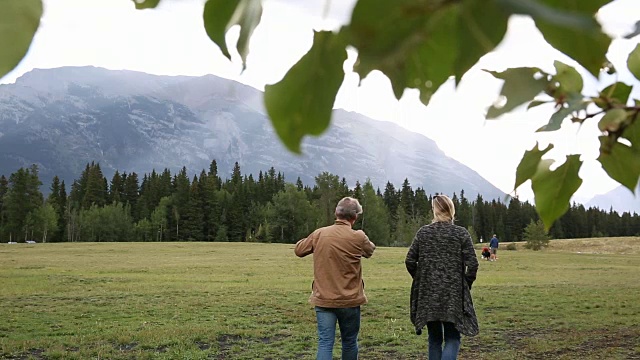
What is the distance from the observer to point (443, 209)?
4801mm

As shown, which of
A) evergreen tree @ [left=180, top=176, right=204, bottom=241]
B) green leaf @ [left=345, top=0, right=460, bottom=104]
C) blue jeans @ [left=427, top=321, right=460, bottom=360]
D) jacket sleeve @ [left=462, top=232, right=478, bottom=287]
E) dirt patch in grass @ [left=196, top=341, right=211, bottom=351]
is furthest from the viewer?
evergreen tree @ [left=180, top=176, right=204, bottom=241]

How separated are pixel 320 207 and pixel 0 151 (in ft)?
579

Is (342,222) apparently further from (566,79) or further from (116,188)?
(116,188)

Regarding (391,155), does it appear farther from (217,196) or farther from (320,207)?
(217,196)

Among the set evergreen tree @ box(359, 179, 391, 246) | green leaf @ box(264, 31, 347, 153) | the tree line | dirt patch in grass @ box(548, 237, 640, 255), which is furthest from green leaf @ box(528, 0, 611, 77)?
evergreen tree @ box(359, 179, 391, 246)

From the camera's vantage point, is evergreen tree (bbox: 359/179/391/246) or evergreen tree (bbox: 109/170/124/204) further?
evergreen tree (bbox: 109/170/124/204)

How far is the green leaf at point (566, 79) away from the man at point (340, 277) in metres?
4.40

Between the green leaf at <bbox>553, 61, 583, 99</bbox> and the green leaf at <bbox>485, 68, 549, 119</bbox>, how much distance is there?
7cm

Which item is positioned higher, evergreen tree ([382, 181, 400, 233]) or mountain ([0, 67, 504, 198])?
evergreen tree ([382, 181, 400, 233])

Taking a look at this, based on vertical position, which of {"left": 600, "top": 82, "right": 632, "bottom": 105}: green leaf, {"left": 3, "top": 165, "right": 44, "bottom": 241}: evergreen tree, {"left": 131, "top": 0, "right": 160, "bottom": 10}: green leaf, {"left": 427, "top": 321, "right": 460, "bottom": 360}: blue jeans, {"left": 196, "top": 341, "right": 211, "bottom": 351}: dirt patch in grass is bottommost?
{"left": 196, "top": 341, "right": 211, "bottom": 351}: dirt patch in grass

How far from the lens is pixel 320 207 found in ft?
213

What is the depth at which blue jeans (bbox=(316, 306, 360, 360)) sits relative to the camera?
500 cm

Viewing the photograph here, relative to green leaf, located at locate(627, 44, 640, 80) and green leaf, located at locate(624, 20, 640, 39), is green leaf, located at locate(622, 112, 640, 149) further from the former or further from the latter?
green leaf, located at locate(624, 20, 640, 39)

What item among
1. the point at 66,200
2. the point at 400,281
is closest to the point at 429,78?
the point at 400,281
